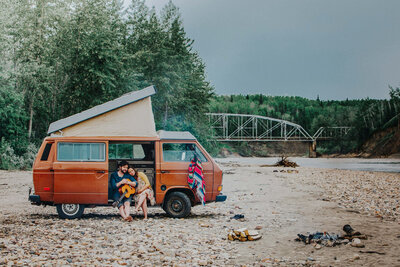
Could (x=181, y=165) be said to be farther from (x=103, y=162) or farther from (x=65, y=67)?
(x=65, y=67)

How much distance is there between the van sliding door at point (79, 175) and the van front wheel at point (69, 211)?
291 millimetres

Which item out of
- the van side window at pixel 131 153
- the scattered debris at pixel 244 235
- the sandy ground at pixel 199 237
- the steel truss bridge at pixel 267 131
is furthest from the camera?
the steel truss bridge at pixel 267 131

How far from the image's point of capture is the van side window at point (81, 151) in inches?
427

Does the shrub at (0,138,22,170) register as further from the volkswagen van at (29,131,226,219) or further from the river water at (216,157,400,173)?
the river water at (216,157,400,173)

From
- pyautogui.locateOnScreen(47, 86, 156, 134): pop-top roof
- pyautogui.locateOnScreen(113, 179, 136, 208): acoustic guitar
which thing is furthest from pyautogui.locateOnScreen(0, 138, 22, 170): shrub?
pyautogui.locateOnScreen(113, 179, 136, 208): acoustic guitar

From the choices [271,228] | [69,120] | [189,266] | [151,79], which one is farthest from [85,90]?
[189,266]

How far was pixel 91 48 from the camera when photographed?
32938 millimetres

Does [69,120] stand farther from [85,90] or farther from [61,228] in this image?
[85,90]

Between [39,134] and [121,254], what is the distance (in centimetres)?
3004

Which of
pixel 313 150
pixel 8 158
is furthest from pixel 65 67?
pixel 313 150

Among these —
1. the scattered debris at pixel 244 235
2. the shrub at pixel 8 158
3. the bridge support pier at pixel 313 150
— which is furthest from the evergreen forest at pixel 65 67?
the bridge support pier at pixel 313 150

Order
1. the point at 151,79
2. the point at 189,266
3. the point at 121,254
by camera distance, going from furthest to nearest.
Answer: the point at 151,79 < the point at 121,254 < the point at 189,266

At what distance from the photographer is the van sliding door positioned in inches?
421

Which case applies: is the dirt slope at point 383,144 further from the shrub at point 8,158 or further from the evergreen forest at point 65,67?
the shrub at point 8,158
